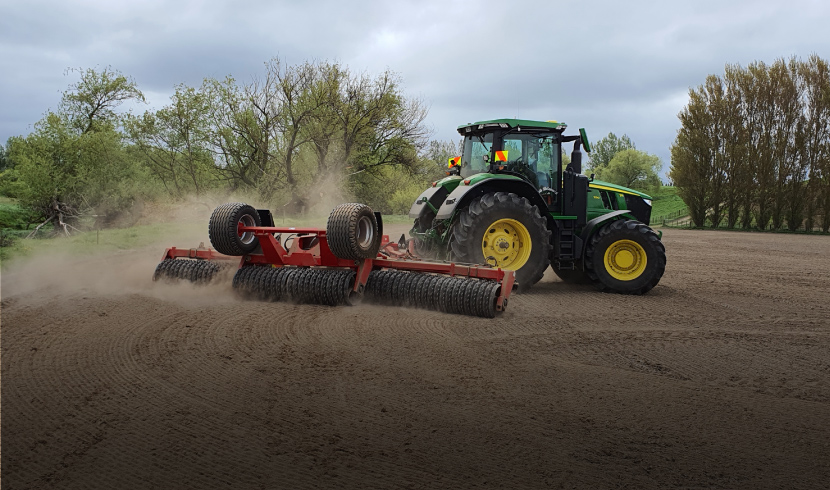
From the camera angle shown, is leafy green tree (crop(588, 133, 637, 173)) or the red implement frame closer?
the red implement frame

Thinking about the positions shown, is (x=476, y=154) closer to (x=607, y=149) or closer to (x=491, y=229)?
(x=491, y=229)

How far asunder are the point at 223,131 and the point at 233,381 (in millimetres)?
21903

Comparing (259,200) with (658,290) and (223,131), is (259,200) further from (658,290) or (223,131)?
(658,290)

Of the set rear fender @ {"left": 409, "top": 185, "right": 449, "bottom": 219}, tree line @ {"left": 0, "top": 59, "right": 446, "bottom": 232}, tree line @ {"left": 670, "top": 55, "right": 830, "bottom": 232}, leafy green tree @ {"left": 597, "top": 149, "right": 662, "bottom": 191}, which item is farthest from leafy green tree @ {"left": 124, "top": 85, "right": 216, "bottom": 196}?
leafy green tree @ {"left": 597, "top": 149, "right": 662, "bottom": 191}

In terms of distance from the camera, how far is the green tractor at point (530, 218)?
7566 mm

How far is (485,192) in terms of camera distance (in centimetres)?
780

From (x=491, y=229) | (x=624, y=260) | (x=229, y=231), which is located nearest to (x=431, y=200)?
(x=491, y=229)

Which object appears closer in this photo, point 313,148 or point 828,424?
point 828,424

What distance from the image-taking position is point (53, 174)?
59.3 feet

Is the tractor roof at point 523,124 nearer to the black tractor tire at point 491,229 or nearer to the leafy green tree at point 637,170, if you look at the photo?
the black tractor tire at point 491,229

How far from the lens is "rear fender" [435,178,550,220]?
753 cm

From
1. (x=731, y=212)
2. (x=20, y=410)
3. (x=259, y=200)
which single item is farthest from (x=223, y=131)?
(x=731, y=212)

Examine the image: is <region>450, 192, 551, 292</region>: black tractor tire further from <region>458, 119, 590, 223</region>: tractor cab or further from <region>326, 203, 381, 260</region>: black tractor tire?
<region>326, 203, 381, 260</region>: black tractor tire

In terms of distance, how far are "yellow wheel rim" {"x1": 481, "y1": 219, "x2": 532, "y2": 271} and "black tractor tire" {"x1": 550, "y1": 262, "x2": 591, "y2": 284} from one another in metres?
1.33
